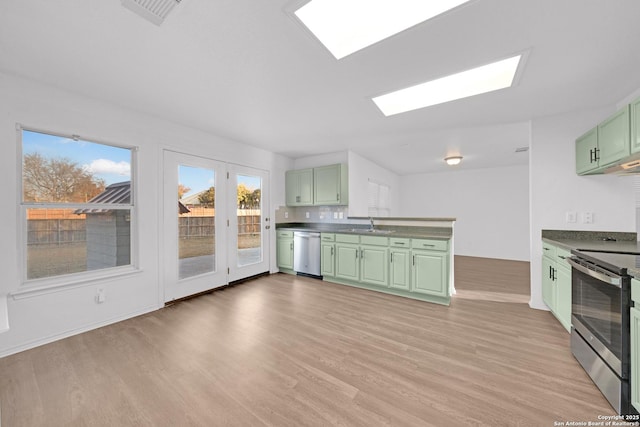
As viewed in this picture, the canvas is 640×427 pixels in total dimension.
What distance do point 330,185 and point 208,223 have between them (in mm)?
2314

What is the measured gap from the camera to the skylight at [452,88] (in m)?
2.31

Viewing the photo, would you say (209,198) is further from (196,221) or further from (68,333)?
(68,333)

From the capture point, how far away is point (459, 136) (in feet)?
12.9

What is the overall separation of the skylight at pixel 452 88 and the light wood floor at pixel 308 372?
2497mm

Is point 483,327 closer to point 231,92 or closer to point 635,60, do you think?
point 635,60

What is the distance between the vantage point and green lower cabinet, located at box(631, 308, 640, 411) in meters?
1.42

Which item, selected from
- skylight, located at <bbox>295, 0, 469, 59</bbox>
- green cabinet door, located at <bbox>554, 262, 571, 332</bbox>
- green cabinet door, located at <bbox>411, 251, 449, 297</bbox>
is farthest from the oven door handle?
skylight, located at <bbox>295, 0, 469, 59</bbox>

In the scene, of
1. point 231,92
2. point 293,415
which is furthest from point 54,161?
point 293,415

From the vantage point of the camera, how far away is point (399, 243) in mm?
3729

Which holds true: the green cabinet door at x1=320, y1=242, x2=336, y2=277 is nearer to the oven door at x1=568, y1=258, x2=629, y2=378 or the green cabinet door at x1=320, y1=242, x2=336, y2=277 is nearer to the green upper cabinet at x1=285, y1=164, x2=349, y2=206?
the green upper cabinet at x1=285, y1=164, x2=349, y2=206

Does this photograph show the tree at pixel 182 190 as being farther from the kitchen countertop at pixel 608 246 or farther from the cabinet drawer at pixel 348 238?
the kitchen countertop at pixel 608 246

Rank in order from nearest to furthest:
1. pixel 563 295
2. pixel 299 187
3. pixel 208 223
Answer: pixel 563 295
pixel 208 223
pixel 299 187

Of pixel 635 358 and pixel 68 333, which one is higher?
pixel 635 358

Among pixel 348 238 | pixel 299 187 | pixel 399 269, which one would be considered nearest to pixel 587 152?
pixel 399 269
